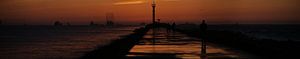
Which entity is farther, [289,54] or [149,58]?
[149,58]

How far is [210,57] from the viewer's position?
17.3 metres

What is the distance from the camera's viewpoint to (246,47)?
22344 mm

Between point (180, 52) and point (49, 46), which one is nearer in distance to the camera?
point (180, 52)

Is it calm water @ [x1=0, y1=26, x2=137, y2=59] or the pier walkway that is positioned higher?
the pier walkway

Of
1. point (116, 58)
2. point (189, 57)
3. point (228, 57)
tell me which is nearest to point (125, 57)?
point (116, 58)

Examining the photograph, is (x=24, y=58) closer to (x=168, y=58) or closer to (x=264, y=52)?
(x=168, y=58)

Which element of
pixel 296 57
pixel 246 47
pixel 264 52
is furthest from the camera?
pixel 246 47

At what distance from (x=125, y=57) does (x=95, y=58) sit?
5.61 feet

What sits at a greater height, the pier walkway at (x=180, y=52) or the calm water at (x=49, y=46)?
the pier walkway at (x=180, y=52)

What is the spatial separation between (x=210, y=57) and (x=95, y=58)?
426 cm

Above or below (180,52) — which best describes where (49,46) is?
below

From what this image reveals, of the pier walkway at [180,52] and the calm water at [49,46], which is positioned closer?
the pier walkway at [180,52]

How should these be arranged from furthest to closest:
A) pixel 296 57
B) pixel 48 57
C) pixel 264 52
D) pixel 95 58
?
pixel 48 57, pixel 264 52, pixel 95 58, pixel 296 57

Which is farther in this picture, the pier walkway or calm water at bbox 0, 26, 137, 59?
calm water at bbox 0, 26, 137, 59
